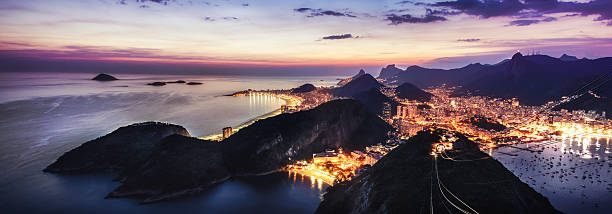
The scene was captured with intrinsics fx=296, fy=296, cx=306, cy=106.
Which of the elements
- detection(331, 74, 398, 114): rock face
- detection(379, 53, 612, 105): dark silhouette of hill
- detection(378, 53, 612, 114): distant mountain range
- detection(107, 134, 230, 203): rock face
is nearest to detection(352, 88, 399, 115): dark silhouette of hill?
detection(331, 74, 398, 114): rock face

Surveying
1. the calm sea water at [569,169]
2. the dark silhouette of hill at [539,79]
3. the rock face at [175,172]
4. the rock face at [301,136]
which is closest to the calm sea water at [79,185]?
the rock face at [175,172]

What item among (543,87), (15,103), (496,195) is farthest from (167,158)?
(543,87)

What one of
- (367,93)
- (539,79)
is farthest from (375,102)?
(539,79)

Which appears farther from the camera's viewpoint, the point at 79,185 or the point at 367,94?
→ the point at 367,94

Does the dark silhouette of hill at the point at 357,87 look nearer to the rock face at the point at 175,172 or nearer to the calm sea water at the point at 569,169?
the calm sea water at the point at 569,169

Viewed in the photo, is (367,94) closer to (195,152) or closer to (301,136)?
(301,136)

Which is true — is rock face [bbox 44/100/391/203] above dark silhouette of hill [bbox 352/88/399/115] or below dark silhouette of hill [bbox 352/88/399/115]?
below

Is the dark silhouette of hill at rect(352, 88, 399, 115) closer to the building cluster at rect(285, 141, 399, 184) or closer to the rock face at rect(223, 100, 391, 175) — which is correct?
the rock face at rect(223, 100, 391, 175)
